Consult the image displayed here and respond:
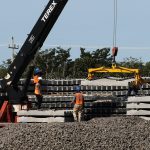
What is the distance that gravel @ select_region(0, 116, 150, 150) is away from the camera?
14.8 metres

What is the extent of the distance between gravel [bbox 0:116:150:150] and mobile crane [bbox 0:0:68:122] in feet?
20.7

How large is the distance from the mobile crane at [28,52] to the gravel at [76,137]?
6312mm

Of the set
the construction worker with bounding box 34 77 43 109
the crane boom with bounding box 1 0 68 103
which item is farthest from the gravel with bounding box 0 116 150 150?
the crane boom with bounding box 1 0 68 103

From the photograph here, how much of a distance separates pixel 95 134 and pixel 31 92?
1038cm

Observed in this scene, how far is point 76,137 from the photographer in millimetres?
15609

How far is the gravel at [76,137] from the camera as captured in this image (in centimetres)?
1476

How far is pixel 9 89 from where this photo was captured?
2433 centimetres

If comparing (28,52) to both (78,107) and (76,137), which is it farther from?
(76,137)

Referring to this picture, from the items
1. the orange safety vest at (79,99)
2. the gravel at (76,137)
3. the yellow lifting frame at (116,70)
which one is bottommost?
the gravel at (76,137)

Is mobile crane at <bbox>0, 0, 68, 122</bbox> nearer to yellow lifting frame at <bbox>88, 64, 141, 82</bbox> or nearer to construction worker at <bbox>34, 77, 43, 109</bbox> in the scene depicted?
construction worker at <bbox>34, 77, 43, 109</bbox>

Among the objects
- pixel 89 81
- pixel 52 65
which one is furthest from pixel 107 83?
pixel 52 65

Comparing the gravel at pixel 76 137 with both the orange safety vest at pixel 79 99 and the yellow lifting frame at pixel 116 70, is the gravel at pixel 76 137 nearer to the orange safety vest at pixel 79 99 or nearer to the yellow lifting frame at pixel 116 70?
the yellow lifting frame at pixel 116 70

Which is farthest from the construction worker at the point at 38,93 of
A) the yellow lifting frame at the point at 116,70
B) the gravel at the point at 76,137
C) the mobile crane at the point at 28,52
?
the gravel at the point at 76,137

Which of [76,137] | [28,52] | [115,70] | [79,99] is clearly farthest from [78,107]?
[76,137]
